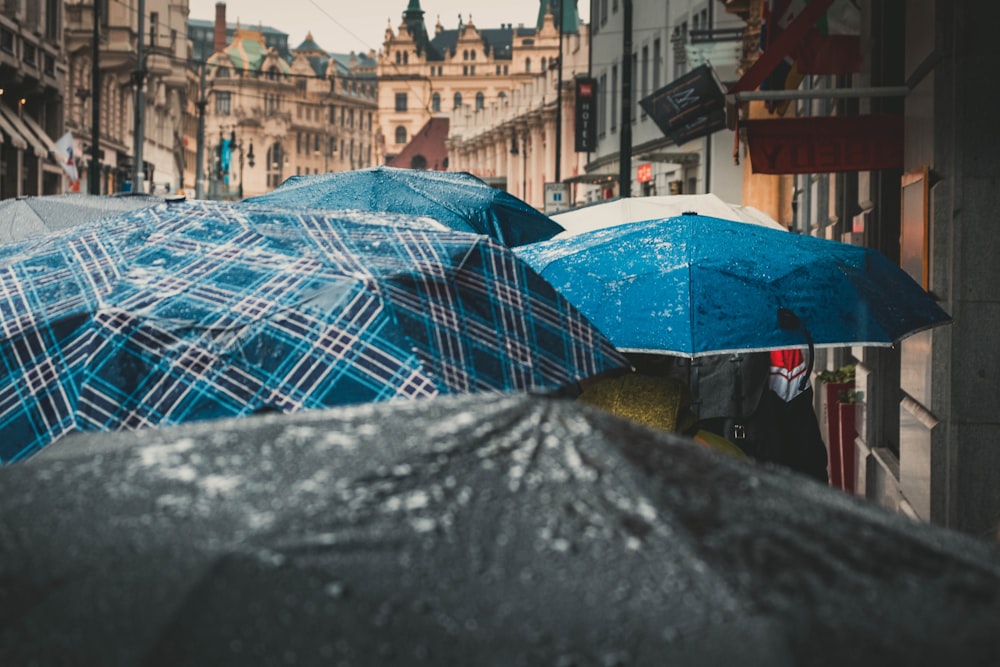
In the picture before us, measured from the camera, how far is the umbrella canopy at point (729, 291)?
658cm

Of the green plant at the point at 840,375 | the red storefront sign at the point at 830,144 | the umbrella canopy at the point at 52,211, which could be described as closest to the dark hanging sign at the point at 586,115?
the green plant at the point at 840,375

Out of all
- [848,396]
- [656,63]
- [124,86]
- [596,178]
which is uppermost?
[124,86]

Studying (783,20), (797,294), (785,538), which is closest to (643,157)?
(783,20)

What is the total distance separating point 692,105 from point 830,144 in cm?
1529

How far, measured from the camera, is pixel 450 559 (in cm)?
182

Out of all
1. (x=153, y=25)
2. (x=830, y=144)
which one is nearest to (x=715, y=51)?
(x=830, y=144)

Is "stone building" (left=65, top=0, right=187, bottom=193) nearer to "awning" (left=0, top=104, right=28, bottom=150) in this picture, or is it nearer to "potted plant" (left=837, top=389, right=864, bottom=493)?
"awning" (left=0, top=104, right=28, bottom=150)

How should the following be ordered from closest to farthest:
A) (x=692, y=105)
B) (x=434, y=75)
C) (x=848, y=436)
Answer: (x=848, y=436) → (x=692, y=105) → (x=434, y=75)

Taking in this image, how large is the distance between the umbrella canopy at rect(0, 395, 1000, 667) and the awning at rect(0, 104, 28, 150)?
3628 centimetres

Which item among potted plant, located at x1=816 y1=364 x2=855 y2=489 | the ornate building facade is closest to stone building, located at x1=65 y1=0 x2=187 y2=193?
potted plant, located at x1=816 y1=364 x2=855 y2=489

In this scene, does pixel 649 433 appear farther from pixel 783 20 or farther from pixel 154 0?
pixel 154 0

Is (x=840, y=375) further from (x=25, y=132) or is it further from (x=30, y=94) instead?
(x=30, y=94)

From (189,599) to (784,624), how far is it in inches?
27.5

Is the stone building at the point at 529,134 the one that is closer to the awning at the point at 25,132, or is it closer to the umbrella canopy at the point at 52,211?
the awning at the point at 25,132
